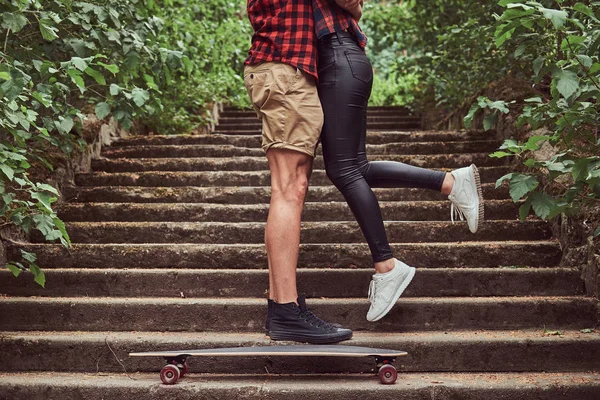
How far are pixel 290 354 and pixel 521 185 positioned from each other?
116cm

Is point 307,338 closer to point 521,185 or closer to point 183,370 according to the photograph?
point 183,370

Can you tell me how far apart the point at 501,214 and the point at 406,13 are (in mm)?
5981

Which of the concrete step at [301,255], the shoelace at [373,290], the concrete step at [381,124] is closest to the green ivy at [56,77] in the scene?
the concrete step at [301,255]

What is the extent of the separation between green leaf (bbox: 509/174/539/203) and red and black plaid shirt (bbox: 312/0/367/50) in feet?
2.98

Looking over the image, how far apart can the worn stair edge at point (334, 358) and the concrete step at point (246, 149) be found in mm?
2839

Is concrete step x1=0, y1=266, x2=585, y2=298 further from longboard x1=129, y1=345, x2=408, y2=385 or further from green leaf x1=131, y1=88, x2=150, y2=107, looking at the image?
green leaf x1=131, y1=88, x2=150, y2=107

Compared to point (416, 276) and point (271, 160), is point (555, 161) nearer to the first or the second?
point (416, 276)

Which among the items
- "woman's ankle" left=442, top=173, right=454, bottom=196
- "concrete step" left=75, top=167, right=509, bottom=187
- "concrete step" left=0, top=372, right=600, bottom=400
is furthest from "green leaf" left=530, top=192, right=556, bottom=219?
"concrete step" left=75, top=167, right=509, bottom=187

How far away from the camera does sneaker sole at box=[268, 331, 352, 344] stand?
9.42 ft

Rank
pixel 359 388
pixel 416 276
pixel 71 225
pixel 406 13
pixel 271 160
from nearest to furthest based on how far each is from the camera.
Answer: pixel 359 388 < pixel 271 160 < pixel 416 276 < pixel 71 225 < pixel 406 13

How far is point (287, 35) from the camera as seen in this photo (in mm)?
2953

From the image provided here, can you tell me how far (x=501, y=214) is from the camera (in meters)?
4.48

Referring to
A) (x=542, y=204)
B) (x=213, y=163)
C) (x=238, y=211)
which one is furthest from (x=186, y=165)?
(x=542, y=204)

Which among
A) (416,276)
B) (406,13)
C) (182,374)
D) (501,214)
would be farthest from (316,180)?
(406,13)
